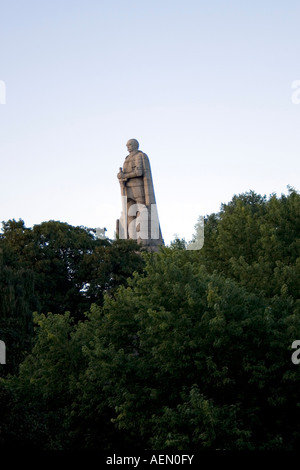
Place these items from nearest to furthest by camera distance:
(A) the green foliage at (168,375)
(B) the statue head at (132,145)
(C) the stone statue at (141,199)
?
1. (A) the green foliage at (168,375)
2. (C) the stone statue at (141,199)
3. (B) the statue head at (132,145)

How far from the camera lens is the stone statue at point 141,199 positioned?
43188 millimetres

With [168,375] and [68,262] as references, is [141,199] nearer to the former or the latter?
[68,262]

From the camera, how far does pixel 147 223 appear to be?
4347cm

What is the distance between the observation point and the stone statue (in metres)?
43.2

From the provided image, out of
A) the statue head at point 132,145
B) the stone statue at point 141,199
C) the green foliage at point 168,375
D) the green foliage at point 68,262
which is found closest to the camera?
the green foliage at point 168,375

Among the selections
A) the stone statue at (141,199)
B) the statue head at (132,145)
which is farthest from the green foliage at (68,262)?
the statue head at (132,145)

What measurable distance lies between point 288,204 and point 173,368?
1321cm

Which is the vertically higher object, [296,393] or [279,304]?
[279,304]

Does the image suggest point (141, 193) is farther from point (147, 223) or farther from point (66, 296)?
point (66, 296)

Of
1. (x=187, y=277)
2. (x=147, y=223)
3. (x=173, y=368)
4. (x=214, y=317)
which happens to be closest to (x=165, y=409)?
(x=173, y=368)

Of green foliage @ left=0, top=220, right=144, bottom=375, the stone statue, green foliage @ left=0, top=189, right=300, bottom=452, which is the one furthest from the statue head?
green foliage @ left=0, top=189, right=300, bottom=452

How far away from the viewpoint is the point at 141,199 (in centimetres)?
4331

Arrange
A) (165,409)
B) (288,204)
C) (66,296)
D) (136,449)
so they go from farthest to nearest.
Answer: (66,296) → (288,204) → (136,449) → (165,409)

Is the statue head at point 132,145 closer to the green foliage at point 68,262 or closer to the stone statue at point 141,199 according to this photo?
the stone statue at point 141,199
